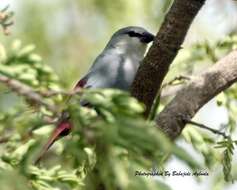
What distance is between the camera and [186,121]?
2.12 metres

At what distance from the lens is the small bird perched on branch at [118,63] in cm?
259

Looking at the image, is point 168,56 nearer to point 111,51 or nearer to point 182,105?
point 182,105

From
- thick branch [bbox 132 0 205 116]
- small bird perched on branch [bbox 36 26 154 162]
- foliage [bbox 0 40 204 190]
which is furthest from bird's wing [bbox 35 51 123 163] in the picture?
foliage [bbox 0 40 204 190]

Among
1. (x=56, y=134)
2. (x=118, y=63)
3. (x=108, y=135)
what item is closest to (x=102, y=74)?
(x=118, y=63)

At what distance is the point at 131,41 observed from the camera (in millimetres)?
3174

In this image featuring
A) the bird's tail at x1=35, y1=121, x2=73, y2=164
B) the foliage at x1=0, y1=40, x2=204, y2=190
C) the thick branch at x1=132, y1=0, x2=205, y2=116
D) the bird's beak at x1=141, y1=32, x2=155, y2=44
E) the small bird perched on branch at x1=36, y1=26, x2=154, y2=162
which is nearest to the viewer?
the foliage at x1=0, y1=40, x2=204, y2=190

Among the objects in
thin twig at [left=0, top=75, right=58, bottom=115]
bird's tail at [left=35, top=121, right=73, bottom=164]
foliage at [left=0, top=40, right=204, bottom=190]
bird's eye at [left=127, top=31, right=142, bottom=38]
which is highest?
thin twig at [left=0, top=75, right=58, bottom=115]

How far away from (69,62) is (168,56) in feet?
5.68

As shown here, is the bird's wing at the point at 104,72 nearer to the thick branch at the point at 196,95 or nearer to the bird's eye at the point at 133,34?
the bird's eye at the point at 133,34

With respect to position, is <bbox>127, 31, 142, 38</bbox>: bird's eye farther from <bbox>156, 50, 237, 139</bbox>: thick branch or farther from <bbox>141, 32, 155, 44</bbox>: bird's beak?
<bbox>156, 50, 237, 139</bbox>: thick branch

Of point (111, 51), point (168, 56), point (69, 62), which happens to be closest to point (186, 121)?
point (168, 56)

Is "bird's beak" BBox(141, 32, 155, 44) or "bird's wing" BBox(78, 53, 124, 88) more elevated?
"bird's wing" BBox(78, 53, 124, 88)

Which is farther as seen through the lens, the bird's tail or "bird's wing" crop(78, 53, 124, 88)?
"bird's wing" crop(78, 53, 124, 88)

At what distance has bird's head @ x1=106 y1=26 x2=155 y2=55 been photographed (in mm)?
3166
